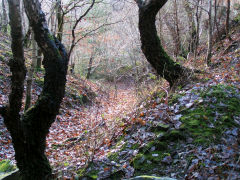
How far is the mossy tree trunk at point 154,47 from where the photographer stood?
629 cm

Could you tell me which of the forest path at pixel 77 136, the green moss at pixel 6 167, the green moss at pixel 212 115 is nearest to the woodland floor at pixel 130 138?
the forest path at pixel 77 136

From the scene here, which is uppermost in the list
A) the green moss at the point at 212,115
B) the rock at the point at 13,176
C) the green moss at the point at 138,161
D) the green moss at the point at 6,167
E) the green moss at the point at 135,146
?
the green moss at the point at 212,115

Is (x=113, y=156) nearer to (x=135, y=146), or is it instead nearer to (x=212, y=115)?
(x=135, y=146)

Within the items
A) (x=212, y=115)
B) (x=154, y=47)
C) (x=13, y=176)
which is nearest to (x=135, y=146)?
Answer: (x=212, y=115)

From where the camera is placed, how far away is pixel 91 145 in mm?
5102

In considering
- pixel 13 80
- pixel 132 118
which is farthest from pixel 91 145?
pixel 13 80

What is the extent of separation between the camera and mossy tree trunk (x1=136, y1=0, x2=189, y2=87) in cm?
629

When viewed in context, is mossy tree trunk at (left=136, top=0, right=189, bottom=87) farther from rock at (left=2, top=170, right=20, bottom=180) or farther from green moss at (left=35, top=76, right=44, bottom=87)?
green moss at (left=35, top=76, right=44, bottom=87)

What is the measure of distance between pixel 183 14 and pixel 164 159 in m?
10.4

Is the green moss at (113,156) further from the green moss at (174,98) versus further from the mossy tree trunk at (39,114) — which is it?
the green moss at (174,98)

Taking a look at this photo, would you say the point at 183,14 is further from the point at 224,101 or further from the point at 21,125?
the point at 21,125

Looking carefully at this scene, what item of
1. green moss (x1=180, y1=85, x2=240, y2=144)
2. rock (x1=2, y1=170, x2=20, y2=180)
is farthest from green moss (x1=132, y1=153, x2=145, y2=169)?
rock (x1=2, y1=170, x2=20, y2=180)

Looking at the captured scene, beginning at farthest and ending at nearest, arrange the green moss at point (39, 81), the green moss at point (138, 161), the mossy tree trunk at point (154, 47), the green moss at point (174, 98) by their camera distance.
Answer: the green moss at point (39, 81) → the mossy tree trunk at point (154, 47) → the green moss at point (174, 98) → the green moss at point (138, 161)

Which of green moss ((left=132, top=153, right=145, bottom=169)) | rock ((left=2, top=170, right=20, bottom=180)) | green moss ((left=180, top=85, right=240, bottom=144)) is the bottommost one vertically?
rock ((left=2, top=170, right=20, bottom=180))
